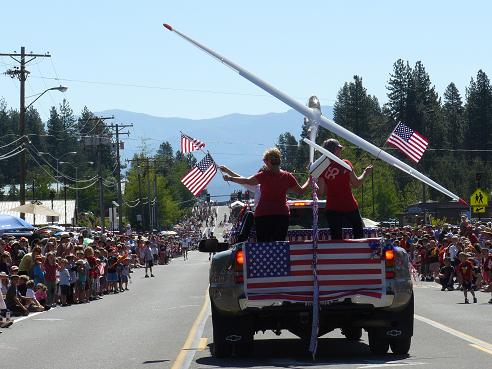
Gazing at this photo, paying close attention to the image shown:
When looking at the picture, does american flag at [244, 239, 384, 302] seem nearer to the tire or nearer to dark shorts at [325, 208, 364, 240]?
the tire

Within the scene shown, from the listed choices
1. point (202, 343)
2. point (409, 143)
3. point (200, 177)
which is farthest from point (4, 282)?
point (409, 143)

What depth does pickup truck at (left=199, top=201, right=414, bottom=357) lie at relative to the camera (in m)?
13.6

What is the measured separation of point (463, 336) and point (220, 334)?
4.30 metres

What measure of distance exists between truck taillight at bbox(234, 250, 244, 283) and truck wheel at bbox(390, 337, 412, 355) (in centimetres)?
203

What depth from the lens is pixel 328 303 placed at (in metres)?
13.6

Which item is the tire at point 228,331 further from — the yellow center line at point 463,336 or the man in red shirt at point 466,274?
the man in red shirt at point 466,274

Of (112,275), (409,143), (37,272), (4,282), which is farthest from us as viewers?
(112,275)

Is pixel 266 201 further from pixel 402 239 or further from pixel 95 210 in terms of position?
pixel 95 210

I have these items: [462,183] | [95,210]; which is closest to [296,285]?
[462,183]

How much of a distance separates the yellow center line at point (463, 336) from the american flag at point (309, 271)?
190 cm

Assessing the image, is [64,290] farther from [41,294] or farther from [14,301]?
[14,301]

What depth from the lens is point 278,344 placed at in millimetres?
16422

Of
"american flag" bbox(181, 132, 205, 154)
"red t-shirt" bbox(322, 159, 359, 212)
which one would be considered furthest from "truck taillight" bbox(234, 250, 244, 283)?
"american flag" bbox(181, 132, 205, 154)

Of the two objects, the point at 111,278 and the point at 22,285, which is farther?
the point at 111,278
